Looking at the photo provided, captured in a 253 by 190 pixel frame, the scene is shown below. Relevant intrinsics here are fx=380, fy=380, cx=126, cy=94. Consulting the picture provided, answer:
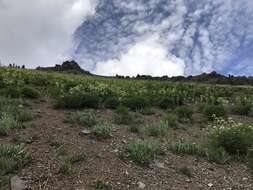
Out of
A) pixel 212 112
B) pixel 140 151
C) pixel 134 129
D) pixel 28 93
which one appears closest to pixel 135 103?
pixel 212 112

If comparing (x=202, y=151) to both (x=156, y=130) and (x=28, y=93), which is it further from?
(x=28, y=93)

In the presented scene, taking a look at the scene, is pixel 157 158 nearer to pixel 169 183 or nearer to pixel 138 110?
pixel 169 183

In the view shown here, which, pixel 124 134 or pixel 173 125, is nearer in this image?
pixel 124 134

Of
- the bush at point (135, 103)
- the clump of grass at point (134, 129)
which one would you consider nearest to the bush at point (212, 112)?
the bush at point (135, 103)

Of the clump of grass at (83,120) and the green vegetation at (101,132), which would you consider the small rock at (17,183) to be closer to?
the green vegetation at (101,132)

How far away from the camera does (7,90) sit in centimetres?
1383

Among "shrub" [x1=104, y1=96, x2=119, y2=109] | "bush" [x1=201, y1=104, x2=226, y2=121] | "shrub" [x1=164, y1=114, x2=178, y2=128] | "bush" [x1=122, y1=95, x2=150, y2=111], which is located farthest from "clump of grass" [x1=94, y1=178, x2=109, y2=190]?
"bush" [x1=201, y1=104, x2=226, y2=121]

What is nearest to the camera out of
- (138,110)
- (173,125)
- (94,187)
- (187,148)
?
(94,187)

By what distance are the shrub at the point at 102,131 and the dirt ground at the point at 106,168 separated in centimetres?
22

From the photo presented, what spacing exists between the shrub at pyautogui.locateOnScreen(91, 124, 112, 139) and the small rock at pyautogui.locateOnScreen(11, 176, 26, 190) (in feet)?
9.81

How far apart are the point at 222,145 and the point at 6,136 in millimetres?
5373

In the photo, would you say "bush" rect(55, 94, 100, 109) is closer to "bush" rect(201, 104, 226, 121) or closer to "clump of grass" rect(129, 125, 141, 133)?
"clump of grass" rect(129, 125, 141, 133)

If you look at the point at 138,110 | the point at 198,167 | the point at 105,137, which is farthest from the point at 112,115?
the point at 198,167

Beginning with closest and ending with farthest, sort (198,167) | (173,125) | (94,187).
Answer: (94,187), (198,167), (173,125)
